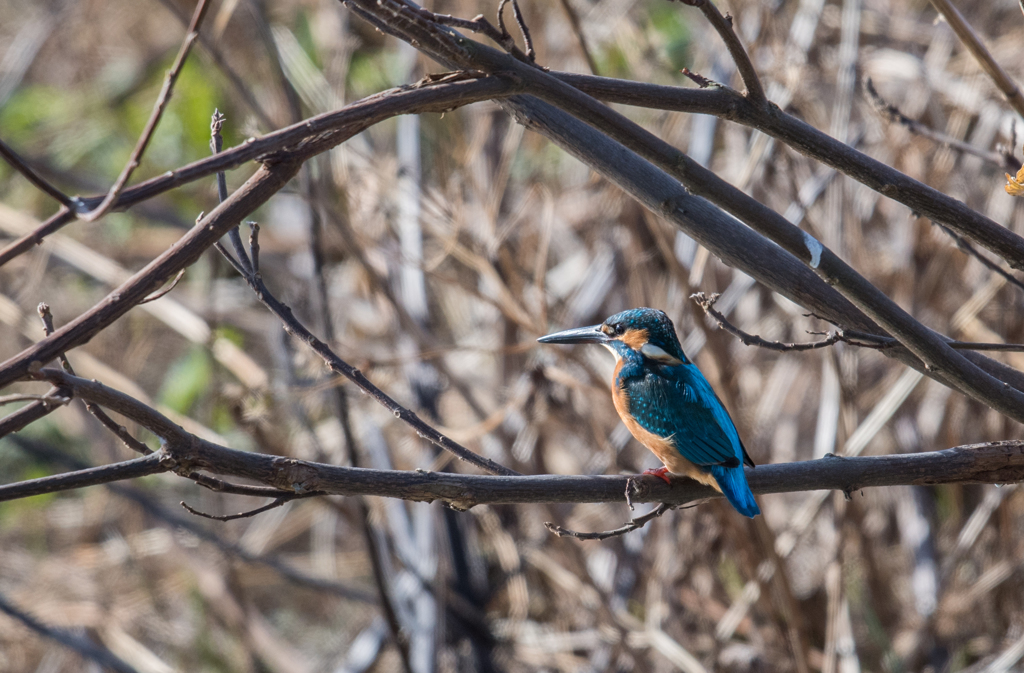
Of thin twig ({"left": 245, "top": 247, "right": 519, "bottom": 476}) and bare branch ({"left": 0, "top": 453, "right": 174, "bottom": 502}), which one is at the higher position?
thin twig ({"left": 245, "top": 247, "right": 519, "bottom": 476})

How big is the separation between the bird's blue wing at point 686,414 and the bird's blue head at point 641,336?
48mm

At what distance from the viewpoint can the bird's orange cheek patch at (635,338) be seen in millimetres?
2008

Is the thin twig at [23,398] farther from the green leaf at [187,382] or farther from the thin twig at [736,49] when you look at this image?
the green leaf at [187,382]

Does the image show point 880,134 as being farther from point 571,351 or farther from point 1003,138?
point 571,351

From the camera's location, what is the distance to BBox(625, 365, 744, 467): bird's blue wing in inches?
63.9

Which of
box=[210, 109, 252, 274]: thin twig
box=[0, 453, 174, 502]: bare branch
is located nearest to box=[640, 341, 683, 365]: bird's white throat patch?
box=[210, 109, 252, 274]: thin twig

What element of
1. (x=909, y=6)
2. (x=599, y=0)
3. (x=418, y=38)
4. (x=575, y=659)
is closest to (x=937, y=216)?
(x=418, y=38)

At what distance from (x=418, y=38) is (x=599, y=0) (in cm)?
293

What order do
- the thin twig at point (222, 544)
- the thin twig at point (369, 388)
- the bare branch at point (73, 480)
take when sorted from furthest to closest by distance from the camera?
1. the thin twig at point (222, 544)
2. the thin twig at point (369, 388)
3. the bare branch at point (73, 480)

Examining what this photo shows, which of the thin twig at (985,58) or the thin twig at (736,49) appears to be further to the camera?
the thin twig at (985,58)

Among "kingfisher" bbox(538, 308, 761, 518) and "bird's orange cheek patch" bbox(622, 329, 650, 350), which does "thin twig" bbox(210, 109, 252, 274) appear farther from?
"bird's orange cheek patch" bbox(622, 329, 650, 350)

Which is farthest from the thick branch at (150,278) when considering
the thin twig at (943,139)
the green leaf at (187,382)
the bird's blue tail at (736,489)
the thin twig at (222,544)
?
the green leaf at (187,382)

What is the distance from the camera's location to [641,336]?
2.01 m

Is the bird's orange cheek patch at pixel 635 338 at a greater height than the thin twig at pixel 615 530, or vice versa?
the bird's orange cheek patch at pixel 635 338
